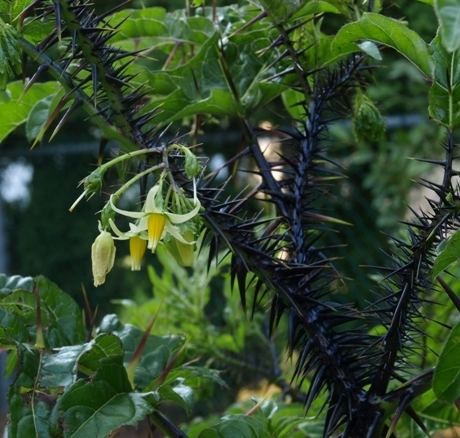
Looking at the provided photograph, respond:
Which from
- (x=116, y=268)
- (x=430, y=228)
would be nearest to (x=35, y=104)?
(x=430, y=228)

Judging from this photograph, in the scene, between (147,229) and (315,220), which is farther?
(315,220)

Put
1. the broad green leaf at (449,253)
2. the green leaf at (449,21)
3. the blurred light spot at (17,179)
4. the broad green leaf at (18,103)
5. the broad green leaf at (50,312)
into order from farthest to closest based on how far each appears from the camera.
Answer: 1. the blurred light spot at (17,179)
2. the broad green leaf at (18,103)
3. the broad green leaf at (50,312)
4. the broad green leaf at (449,253)
5. the green leaf at (449,21)

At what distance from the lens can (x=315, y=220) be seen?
1015mm

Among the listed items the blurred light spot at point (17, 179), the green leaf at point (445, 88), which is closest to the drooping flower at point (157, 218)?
the green leaf at point (445, 88)

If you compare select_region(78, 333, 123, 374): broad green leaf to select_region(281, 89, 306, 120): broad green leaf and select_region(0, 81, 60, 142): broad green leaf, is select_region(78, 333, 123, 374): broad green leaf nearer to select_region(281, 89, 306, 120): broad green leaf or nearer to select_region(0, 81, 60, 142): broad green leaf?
select_region(0, 81, 60, 142): broad green leaf

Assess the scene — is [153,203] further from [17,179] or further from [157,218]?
[17,179]

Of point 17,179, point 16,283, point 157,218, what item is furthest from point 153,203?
point 17,179

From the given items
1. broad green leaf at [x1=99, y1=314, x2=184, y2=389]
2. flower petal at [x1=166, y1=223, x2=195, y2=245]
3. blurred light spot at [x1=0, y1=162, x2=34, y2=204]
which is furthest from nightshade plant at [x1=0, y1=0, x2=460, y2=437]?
blurred light spot at [x1=0, y1=162, x2=34, y2=204]

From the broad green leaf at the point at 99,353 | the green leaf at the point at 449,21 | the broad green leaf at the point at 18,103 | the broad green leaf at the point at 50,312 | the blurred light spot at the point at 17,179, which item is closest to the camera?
the green leaf at the point at 449,21

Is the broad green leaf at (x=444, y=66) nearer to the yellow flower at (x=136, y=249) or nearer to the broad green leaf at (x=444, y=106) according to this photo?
the broad green leaf at (x=444, y=106)

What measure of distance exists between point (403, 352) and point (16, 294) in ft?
1.44

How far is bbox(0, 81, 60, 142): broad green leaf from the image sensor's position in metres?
1.11

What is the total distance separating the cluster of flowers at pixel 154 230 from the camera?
0.76m

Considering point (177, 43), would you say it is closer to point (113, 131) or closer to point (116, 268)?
point (113, 131)
